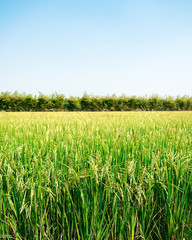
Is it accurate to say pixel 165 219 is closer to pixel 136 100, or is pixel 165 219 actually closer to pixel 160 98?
pixel 136 100

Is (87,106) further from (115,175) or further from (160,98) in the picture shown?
(115,175)

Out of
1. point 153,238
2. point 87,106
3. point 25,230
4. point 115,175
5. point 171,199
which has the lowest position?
point 153,238

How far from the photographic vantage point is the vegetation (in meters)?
20.9

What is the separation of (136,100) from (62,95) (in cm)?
981

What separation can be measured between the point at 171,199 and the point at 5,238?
0.96 meters

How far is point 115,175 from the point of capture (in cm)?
108

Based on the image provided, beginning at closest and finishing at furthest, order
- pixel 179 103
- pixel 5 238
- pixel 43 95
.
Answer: pixel 5 238 → pixel 43 95 → pixel 179 103

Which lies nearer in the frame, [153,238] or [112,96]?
[153,238]

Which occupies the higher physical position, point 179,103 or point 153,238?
point 179,103

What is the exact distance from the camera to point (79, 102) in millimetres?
22281

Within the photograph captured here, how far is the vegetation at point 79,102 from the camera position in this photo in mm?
20891

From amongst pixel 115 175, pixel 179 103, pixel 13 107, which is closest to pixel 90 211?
pixel 115 175

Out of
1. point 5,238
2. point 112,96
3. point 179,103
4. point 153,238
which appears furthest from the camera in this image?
point 179,103

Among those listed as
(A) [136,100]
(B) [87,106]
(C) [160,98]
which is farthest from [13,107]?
(C) [160,98]
